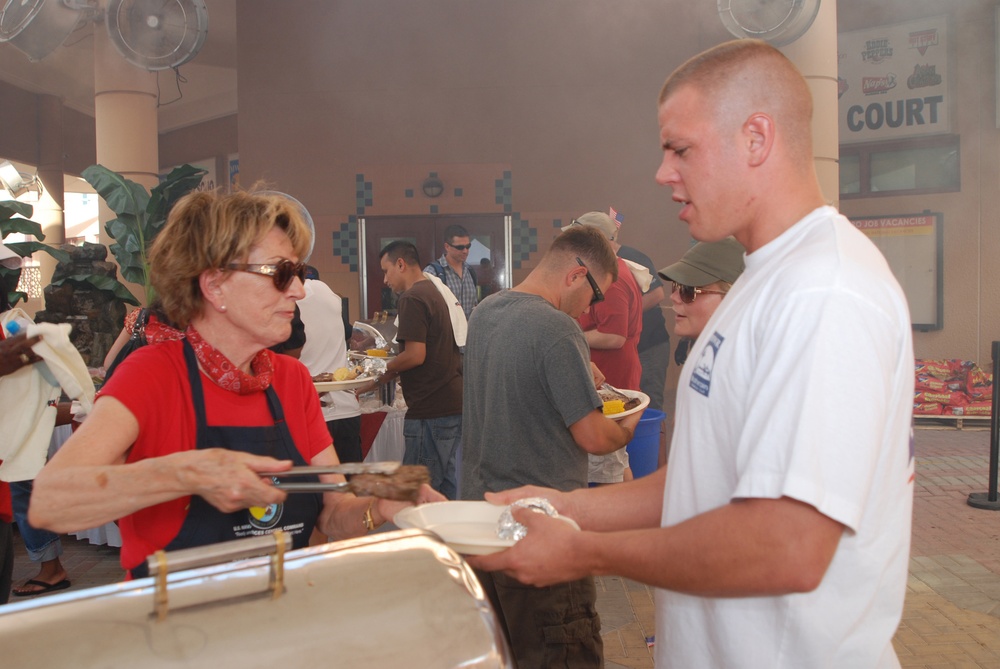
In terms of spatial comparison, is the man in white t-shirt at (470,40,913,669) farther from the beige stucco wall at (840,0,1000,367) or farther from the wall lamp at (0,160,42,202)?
the wall lamp at (0,160,42,202)

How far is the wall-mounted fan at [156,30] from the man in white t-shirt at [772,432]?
7.82m

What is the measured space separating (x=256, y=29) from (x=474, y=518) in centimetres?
1045

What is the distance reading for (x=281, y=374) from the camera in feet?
7.33

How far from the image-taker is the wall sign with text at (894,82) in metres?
10.7

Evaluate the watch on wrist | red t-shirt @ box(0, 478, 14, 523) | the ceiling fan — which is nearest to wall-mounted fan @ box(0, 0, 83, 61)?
the ceiling fan

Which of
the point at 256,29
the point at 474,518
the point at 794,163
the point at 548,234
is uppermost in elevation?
the point at 256,29

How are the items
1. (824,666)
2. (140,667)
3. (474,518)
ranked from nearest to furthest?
1. (140,667)
2. (824,666)
3. (474,518)

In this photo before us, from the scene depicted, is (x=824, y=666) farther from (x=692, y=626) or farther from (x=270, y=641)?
(x=270, y=641)

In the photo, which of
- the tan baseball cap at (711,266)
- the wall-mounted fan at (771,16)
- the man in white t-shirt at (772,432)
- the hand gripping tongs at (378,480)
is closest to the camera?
the man in white t-shirt at (772,432)

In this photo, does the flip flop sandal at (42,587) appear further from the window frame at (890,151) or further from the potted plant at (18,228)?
the window frame at (890,151)

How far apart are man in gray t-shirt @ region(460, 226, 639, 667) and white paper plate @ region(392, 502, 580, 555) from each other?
3.13ft

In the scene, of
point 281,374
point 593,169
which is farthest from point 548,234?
point 281,374

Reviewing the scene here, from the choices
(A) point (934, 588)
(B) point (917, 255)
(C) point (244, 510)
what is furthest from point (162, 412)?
(B) point (917, 255)

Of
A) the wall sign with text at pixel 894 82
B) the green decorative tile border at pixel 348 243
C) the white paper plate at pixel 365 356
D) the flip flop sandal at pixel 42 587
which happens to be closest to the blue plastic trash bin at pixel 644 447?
the white paper plate at pixel 365 356
